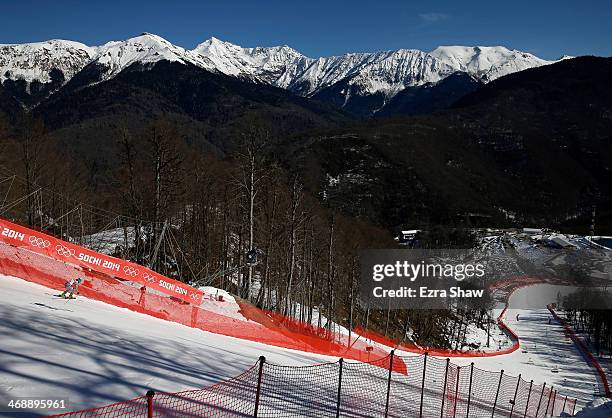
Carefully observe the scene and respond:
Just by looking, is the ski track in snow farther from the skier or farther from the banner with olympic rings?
the banner with olympic rings

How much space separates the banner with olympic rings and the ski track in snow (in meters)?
1.49

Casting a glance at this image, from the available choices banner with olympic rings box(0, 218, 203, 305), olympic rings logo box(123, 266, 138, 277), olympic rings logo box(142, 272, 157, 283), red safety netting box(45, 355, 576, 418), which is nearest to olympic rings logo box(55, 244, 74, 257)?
banner with olympic rings box(0, 218, 203, 305)

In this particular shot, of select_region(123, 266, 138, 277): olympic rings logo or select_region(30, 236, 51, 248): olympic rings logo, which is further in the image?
select_region(123, 266, 138, 277): olympic rings logo

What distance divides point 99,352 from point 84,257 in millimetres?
8177

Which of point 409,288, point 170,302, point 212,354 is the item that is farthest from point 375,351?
point 409,288

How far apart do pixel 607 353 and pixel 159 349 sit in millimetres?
76808

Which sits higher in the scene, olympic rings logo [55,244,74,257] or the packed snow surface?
olympic rings logo [55,244,74,257]

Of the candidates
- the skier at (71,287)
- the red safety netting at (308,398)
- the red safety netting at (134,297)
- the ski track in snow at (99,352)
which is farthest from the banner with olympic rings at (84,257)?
the red safety netting at (308,398)

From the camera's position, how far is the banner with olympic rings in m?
16.6

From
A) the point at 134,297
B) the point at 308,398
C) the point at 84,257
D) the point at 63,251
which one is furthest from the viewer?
the point at 134,297

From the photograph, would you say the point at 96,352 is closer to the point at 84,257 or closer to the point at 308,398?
the point at 308,398

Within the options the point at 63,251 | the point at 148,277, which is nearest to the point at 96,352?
the point at 148,277

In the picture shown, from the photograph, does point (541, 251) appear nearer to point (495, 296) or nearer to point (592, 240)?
point (592, 240)

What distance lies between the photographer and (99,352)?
34.7 ft
